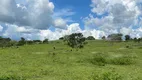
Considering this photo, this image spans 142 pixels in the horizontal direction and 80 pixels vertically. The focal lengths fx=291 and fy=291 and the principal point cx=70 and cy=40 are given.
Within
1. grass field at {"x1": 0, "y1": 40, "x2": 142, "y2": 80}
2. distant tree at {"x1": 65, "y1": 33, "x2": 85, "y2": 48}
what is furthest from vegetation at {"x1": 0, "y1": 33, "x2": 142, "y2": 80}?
distant tree at {"x1": 65, "y1": 33, "x2": 85, "y2": 48}

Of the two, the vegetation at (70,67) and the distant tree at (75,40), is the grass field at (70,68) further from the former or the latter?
the distant tree at (75,40)

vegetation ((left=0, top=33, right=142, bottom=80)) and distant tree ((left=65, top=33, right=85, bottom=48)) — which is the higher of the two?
distant tree ((left=65, top=33, right=85, bottom=48))

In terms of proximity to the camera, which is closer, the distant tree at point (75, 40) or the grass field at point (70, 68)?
the grass field at point (70, 68)

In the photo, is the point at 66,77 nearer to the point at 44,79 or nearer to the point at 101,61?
the point at 44,79

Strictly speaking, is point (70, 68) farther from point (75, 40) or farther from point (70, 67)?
point (75, 40)

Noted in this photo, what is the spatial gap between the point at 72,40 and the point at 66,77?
254 feet

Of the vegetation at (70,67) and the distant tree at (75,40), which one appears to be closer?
the vegetation at (70,67)

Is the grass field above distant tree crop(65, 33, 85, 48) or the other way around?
the other way around

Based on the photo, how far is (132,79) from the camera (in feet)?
94.4

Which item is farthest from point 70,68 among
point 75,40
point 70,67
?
point 75,40

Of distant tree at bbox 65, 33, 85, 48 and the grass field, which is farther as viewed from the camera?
distant tree at bbox 65, 33, 85, 48

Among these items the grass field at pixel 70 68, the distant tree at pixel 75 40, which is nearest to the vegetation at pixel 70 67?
the grass field at pixel 70 68

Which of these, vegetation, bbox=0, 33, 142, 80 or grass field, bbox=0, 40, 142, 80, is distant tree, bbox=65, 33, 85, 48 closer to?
vegetation, bbox=0, 33, 142, 80

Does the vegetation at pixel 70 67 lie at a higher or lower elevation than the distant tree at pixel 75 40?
lower
